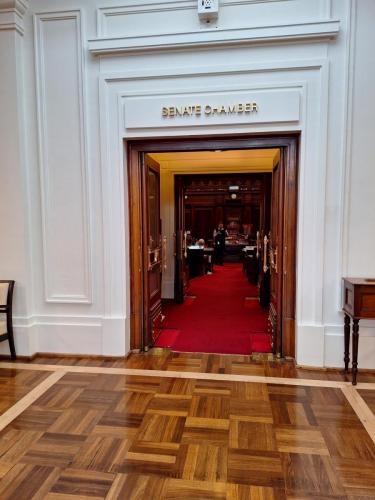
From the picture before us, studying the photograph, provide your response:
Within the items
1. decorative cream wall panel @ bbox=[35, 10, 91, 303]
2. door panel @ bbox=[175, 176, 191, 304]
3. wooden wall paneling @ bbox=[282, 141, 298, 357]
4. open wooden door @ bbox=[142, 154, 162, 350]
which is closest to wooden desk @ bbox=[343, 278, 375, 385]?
wooden wall paneling @ bbox=[282, 141, 298, 357]

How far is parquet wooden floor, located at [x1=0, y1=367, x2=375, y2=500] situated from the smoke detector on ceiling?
11.9 feet

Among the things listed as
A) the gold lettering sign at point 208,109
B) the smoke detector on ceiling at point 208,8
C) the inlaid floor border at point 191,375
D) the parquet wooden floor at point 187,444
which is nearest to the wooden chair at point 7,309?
the inlaid floor border at point 191,375

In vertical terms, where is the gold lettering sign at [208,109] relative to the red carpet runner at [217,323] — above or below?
above

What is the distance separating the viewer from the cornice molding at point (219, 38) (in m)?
3.50

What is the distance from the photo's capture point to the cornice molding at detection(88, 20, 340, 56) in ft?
11.5

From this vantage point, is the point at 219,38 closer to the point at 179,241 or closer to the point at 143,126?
the point at 143,126

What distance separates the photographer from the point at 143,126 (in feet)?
12.7

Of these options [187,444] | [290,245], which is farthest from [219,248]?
[187,444]

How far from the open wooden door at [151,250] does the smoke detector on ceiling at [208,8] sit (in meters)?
1.53

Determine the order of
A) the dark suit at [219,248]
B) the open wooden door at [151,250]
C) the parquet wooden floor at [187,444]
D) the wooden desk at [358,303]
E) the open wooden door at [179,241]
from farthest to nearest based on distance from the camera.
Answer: the dark suit at [219,248], the open wooden door at [179,241], the open wooden door at [151,250], the wooden desk at [358,303], the parquet wooden floor at [187,444]

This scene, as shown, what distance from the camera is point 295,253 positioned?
12.8ft

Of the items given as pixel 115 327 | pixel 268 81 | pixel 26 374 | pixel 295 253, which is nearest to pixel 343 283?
pixel 295 253

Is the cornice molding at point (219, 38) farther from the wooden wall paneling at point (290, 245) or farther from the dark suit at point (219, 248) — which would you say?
the dark suit at point (219, 248)

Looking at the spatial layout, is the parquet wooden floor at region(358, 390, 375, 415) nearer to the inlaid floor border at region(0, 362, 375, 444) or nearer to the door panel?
the inlaid floor border at region(0, 362, 375, 444)
